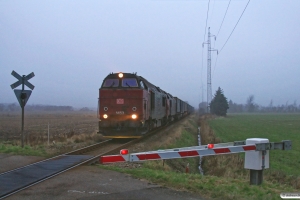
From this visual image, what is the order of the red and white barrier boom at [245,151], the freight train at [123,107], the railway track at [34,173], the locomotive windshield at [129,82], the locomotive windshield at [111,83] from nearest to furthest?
1. the railway track at [34,173]
2. the red and white barrier boom at [245,151]
3. the freight train at [123,107]
4. the locomotive windshield at [129,82]
5. the locomotive windshield at [111,83]

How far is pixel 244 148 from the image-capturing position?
7023 millimetres

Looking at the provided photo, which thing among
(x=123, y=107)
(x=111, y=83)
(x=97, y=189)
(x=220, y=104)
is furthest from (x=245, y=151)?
(x=220, y=104)

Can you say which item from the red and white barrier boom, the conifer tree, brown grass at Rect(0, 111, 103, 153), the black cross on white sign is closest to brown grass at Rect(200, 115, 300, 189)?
the red and white barrier boom

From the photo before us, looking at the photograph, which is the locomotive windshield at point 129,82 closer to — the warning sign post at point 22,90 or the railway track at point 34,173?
the warning sign post at point 22,90

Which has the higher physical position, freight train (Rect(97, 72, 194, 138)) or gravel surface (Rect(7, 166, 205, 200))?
freight train (Rect(97, 72, 194, 138))

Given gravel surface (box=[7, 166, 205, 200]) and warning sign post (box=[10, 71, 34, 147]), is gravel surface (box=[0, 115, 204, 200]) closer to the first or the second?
gravel surface (box=[7, 166, 205, 200])

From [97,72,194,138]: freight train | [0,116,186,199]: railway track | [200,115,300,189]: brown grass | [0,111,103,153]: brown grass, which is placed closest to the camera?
[0,116,186,199]: railway track

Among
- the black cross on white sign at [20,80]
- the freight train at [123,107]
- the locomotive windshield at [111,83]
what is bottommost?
the freight train at [123,107]

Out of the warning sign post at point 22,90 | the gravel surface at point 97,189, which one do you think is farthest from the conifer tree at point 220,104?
the gravel surface at point 97,189

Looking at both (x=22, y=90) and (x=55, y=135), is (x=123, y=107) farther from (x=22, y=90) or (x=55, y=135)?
(x=55, y=135)

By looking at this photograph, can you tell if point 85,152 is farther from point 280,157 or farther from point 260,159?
point 280,157

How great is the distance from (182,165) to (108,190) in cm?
811

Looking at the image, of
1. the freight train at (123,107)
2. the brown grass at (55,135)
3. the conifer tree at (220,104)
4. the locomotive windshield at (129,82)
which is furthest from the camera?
the conifer tree at (220,104)

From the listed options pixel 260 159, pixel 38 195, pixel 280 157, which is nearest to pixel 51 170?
pixel 38 195
